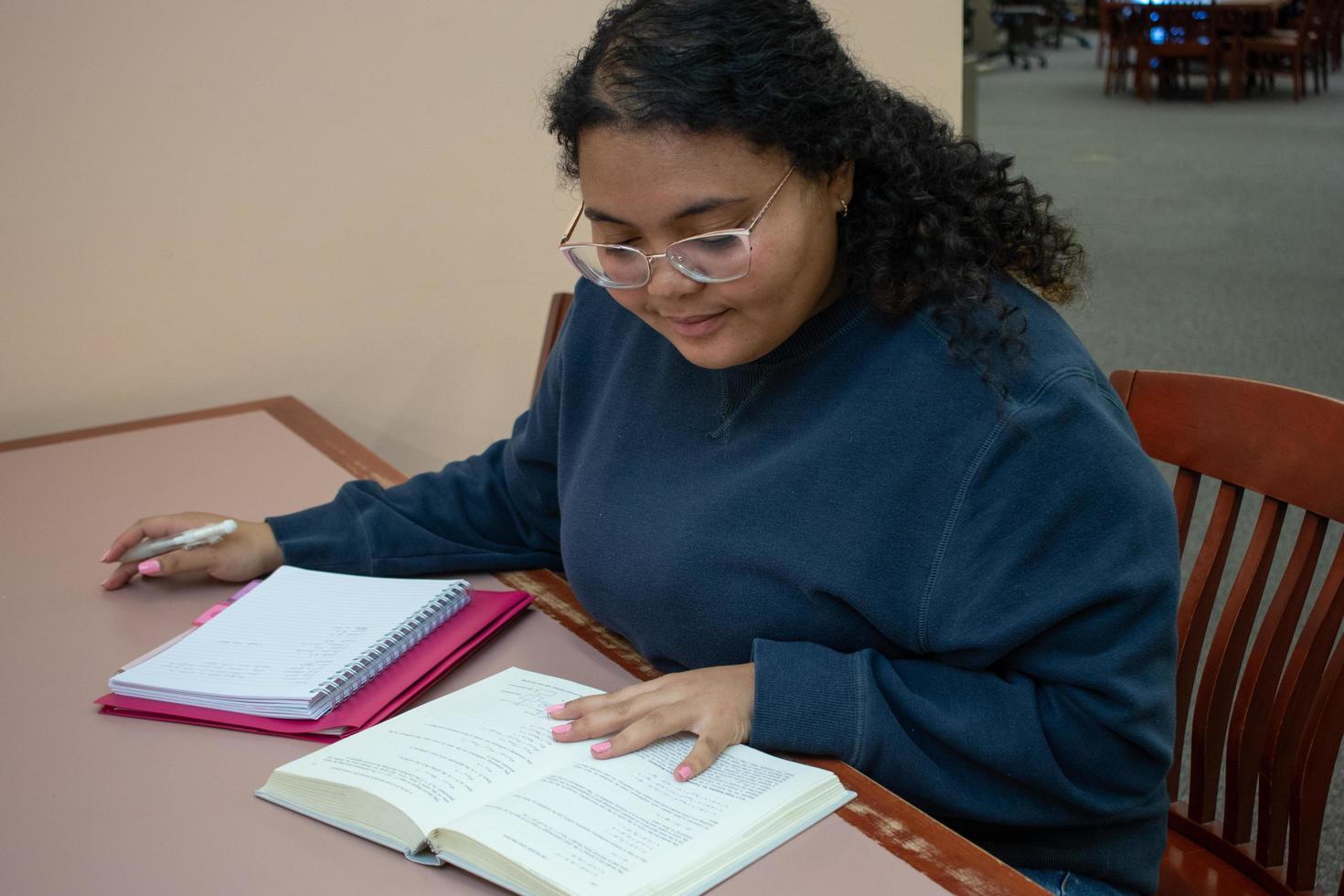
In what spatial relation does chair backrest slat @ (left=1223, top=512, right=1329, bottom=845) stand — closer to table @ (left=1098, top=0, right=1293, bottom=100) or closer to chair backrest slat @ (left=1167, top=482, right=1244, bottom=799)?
chair backrest slat @ (left=1167, top=482, right=1244, bottom=799)

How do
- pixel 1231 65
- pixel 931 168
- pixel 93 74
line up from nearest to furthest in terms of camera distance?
pixel 931 168 < pixel 93 74 < pixel 1231 65

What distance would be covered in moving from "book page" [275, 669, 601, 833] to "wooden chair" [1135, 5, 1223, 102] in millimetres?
9329

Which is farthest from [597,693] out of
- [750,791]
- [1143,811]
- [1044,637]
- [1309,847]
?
[1309,847]

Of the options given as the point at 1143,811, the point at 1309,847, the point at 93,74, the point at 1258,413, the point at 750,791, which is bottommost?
the point at 1309,847

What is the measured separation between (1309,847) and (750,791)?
0.63 metres

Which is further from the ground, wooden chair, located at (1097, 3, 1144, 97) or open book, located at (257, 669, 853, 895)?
wooden chair, located at (1097, 3, 1144, 97)

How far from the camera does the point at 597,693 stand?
106 cm

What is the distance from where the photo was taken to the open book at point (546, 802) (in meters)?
0.86

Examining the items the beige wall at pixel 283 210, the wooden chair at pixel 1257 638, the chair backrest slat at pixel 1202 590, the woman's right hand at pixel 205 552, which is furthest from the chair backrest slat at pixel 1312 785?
the beige wall at pixel 283 210

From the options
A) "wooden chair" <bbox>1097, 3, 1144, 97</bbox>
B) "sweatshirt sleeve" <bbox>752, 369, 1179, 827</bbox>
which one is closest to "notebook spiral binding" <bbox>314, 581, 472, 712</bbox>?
"sweatshirt sleeve" <bbox>752, 369, 1179, 827</bbox>

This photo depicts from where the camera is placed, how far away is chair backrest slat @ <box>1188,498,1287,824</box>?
1.31 meters

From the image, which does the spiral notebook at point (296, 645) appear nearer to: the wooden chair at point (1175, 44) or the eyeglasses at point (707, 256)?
the eyeglasses at point (707, 256)

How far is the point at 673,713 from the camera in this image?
3.28 ft

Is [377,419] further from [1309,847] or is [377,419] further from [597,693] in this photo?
[1309,847]
